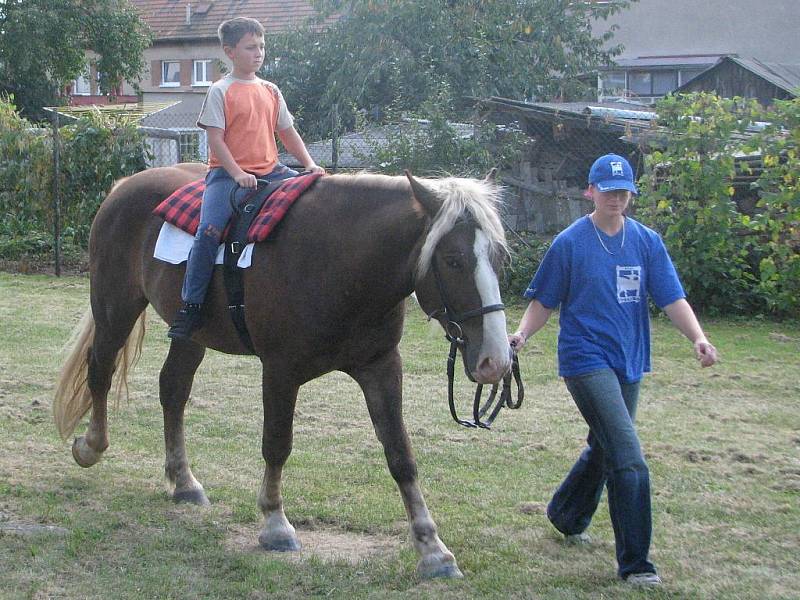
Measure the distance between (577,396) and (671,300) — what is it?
23.3 inches

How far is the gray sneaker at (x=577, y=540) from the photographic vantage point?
459 centimetres

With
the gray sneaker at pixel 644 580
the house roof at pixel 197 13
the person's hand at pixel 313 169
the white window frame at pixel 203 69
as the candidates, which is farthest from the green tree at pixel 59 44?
the gray sneaker at pixel 644 580

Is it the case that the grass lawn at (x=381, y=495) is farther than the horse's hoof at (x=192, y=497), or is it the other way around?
the horse's hoof at (x=192, y=497)

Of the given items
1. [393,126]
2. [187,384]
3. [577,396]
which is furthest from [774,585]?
[393,126]

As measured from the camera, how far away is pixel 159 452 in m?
6.21

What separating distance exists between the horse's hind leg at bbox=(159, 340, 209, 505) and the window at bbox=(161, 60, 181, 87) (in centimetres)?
3756

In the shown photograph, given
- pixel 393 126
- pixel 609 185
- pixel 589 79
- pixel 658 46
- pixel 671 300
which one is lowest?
pixel 671 300

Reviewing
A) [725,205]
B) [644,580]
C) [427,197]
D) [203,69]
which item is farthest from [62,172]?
[203,69]

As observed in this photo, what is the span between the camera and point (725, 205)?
11.1m

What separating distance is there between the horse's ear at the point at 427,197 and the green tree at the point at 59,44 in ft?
99.7

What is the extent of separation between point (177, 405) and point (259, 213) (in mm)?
1509

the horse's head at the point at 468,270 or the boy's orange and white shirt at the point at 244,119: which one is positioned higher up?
the boy's orange and white shirt at the point at 244,119

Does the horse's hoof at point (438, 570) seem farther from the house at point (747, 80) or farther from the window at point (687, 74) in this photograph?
the window at point (687, 74)

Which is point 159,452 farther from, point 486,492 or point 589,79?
point 589,79
